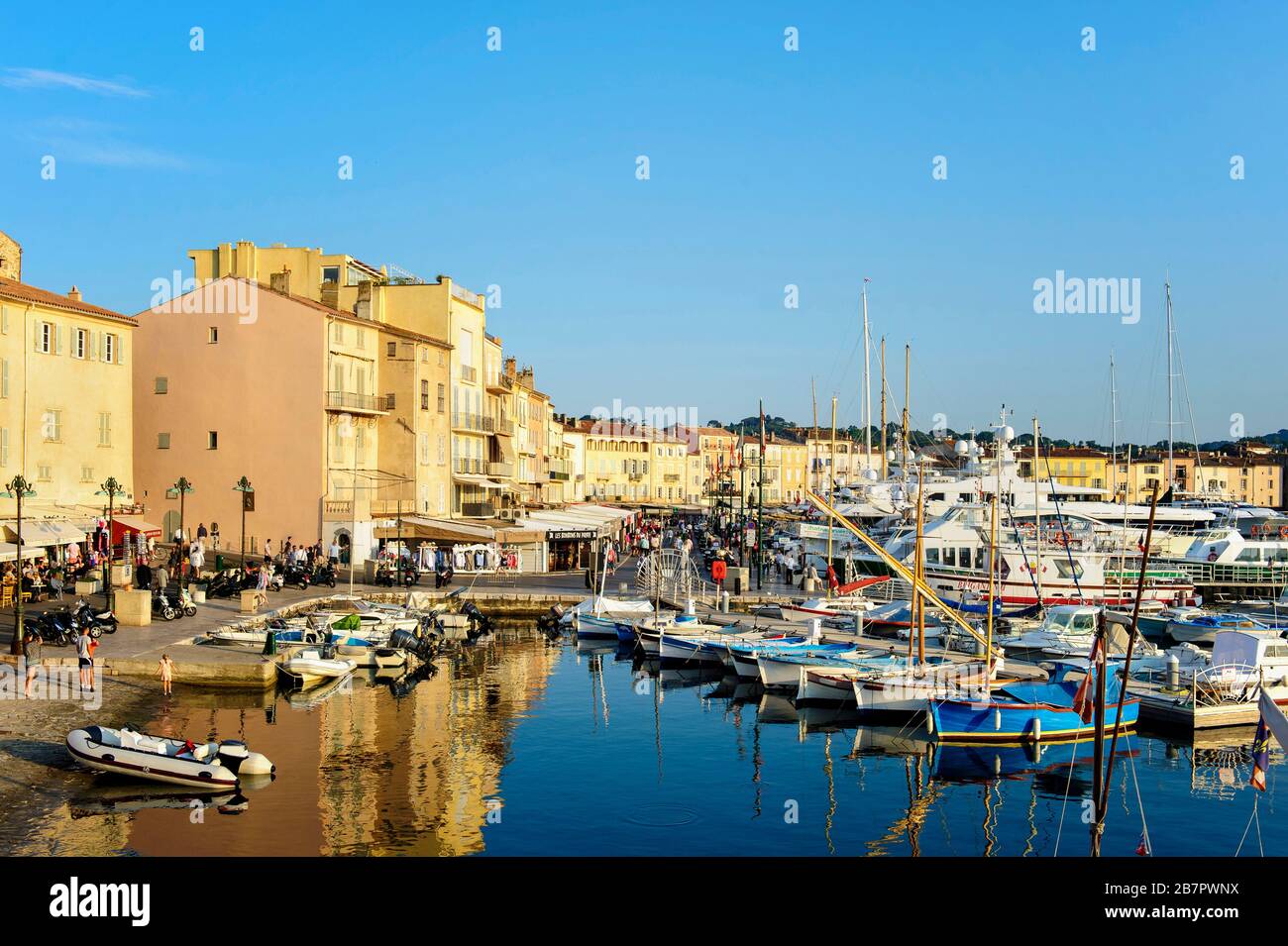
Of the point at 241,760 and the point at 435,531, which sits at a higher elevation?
the point at 435,531

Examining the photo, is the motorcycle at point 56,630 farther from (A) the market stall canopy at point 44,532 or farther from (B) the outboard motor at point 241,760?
(B) the outboard motor at point 241,760

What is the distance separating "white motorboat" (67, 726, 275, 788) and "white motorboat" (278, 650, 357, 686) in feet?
39.9

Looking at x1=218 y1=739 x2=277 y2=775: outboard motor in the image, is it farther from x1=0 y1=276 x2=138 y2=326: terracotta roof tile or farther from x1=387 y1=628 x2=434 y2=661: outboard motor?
x1=0 y1=276 x2=138 y2=326: terracotta roof tile

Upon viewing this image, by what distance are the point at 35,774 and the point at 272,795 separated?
4743mm

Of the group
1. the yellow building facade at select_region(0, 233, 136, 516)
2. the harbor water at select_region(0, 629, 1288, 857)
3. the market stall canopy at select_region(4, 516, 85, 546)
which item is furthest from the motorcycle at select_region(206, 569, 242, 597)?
the harbor water at select_region(0, 629, 1288, 857)

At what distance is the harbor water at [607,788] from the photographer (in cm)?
2200

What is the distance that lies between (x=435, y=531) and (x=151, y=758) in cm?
3735

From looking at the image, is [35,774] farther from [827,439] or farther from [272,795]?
[827,439]

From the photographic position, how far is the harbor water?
22.0 metres

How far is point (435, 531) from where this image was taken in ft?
201

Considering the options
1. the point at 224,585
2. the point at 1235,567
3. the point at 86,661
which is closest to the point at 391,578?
the point at 224,585

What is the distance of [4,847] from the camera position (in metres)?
19.5

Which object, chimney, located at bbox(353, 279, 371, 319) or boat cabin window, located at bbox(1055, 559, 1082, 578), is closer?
boat cabin window, located at bbox(1055, 559, 1082, 578)

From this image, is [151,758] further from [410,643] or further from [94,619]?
[410,643]
